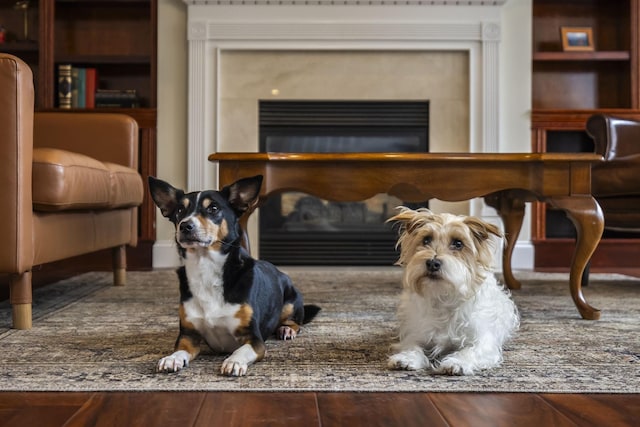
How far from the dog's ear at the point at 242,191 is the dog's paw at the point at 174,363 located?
451mm

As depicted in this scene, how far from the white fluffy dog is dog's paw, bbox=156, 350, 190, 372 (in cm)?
56

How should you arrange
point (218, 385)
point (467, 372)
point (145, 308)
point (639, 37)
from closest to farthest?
1. point (218, 385)
2. point (467, 372)
3. point (145, 308)
4. point (639, 37)

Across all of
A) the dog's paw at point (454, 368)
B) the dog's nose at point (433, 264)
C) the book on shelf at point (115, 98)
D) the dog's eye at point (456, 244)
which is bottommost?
the dog's paw at point (454, 368)

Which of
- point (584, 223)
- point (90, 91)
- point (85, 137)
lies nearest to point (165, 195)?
point (584, 223)

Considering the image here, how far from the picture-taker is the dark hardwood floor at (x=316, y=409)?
1.32 metres

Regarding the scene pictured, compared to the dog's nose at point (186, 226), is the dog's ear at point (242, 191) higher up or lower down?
higher up

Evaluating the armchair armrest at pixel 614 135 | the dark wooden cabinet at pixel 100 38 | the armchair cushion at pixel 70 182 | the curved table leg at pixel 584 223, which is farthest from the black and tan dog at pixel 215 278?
the dark wooden cabinet at pixel 100 38

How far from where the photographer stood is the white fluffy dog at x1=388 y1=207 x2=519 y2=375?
173 cm

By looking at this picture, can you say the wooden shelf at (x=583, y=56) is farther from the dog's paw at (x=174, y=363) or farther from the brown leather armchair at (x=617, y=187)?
the dog's paw at (x=174, y=363)

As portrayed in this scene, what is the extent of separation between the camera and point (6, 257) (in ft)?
7.40

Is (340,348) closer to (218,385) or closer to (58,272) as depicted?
(218,385)

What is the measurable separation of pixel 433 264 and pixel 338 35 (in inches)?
139

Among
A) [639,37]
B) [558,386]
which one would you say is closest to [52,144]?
[558,386]

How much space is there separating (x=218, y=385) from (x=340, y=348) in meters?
0.54
